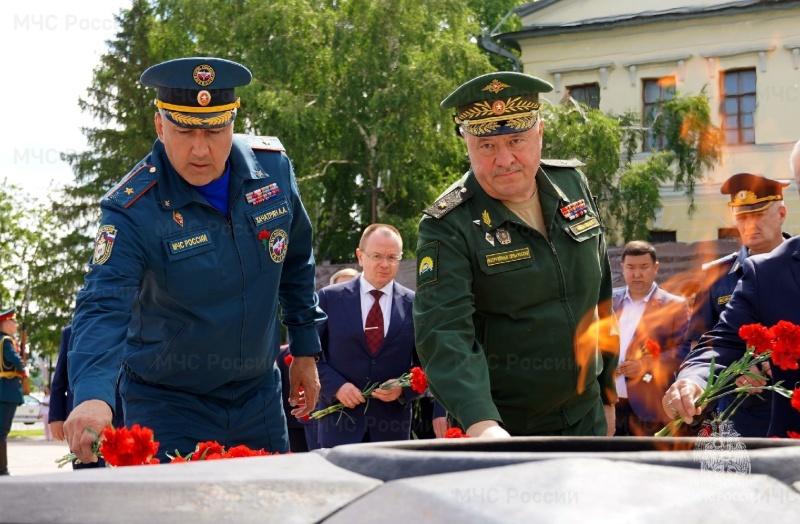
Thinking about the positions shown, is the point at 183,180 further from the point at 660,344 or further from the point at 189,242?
the point at 660,344

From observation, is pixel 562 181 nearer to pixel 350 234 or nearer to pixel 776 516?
pixel 776 516

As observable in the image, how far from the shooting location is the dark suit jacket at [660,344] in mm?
8531

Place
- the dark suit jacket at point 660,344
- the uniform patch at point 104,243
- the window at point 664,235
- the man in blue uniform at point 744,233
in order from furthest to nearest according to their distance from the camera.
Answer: the window at point 664,235 → the dark suit jacket at point 660,344 → the man in blue uniform at point 744,233 → the uniform patch at point 104,243

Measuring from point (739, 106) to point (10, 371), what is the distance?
75.1 feet

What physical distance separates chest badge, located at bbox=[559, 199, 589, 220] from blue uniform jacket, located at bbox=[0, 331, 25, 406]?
12.3 metres

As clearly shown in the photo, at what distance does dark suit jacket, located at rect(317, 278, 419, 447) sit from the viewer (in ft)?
26.7

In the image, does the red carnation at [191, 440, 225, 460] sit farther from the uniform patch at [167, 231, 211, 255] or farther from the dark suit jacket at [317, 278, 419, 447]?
the dark suit jacket at [317, 278, 419, 447]

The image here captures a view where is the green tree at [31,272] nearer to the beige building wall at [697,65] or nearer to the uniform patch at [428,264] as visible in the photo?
the beige building wall at [697,65]

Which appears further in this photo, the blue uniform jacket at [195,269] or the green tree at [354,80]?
the green tree at [354,80]

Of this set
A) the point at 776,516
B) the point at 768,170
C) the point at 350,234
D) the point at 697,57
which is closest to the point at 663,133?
the point at 768,170

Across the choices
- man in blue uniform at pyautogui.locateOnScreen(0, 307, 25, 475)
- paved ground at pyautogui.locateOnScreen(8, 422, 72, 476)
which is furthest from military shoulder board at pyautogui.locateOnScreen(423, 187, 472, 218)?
man in blue uniform at pyautogui.locateOnScreen(0, 307, 25, 475)

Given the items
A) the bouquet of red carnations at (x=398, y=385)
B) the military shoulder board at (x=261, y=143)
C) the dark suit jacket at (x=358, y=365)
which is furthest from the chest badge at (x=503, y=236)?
the dark suit jacket at (x=358, y=365)

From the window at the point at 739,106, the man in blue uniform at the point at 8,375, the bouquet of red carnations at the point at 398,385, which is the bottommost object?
the man in blue uniform at the point at 8,375

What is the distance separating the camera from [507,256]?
164 inches
